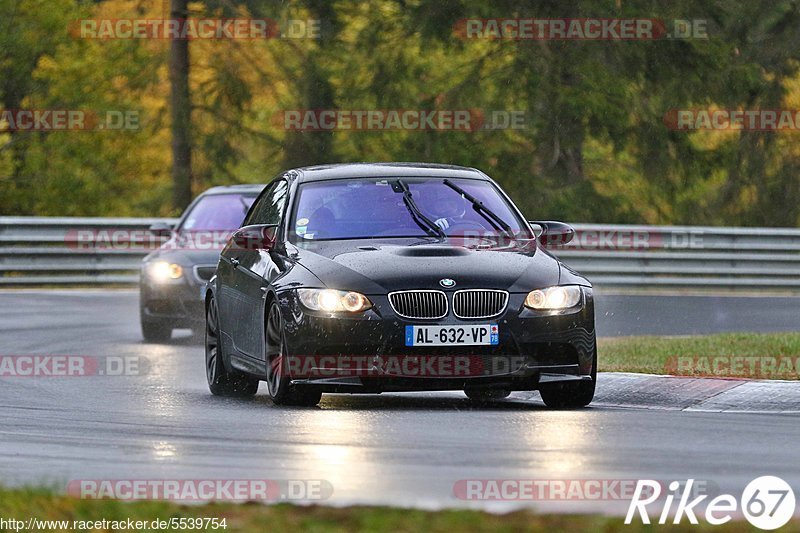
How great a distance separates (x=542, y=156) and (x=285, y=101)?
785 cm

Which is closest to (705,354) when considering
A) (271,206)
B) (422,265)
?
(271,206)

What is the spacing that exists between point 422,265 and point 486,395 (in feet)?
6.60

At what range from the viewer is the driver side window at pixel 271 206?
1316 cm

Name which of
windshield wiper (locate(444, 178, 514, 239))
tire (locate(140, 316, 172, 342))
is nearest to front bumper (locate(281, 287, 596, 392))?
windshield wiper (locate(444, 178, 514, 239))

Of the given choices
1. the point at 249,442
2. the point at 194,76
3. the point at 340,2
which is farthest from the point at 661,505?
the point at 194,76

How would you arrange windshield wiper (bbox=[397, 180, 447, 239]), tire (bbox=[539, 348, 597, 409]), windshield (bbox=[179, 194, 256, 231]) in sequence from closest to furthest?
tire (bbox=[539, 348, 597, 409]) → windshield wiper (bbox=[397, 180, 447, 239]) → windshield (bbox=[179, 194, 256, 231])

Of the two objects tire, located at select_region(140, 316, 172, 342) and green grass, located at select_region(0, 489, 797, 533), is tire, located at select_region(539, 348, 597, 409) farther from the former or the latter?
tire, located at select_region(140, 316, 172, 342)

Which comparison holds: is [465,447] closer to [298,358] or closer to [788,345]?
[298,358]

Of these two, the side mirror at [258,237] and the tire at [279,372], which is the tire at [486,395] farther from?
the side mirror at [258,237]

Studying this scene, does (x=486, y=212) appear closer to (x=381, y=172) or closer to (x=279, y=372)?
(x=381, y=172)

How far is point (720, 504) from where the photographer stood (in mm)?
7625

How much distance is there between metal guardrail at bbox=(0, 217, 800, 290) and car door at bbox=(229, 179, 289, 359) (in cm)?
1403

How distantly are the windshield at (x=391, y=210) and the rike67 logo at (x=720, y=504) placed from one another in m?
4.46

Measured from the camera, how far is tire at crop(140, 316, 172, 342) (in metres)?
19.3
